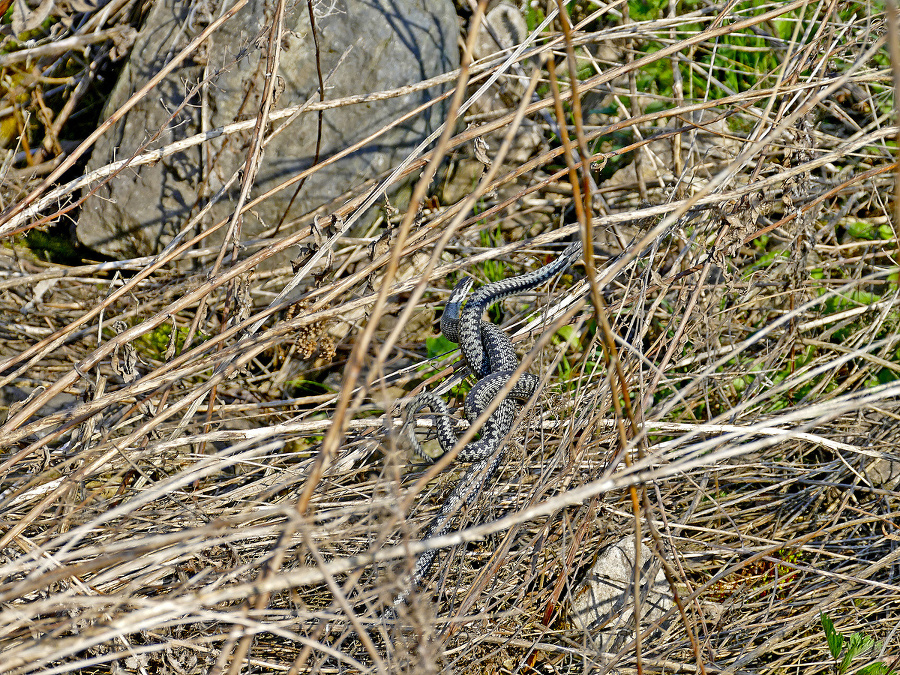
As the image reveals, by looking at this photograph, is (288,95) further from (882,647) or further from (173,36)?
(882,647)

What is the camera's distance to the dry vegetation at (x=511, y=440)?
96.7 inches

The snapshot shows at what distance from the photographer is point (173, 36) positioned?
512 cm

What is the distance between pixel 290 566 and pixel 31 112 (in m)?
4.49

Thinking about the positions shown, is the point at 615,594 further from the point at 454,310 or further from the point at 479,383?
the point at 454,310

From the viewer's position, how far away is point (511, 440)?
3.54 metres

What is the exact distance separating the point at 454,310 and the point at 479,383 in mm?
950

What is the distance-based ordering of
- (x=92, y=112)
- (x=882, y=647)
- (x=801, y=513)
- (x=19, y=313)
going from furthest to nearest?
(x=92, y=112) < (x=19, y=313) < (x=801, y=513) < (x=882, y=647)

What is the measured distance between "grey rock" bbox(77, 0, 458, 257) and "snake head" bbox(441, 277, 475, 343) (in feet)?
4.00

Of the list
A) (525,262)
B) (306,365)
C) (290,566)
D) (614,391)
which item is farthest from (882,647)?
(306,365)

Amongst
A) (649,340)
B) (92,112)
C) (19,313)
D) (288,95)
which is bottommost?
(649,340)

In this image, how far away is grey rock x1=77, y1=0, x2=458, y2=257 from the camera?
495cm

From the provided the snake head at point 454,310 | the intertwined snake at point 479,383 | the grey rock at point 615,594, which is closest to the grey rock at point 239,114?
the snake head at point 454,310

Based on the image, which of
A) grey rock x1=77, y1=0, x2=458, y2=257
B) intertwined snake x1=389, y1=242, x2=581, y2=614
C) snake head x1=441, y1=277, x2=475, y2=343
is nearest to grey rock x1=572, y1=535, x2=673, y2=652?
intertwined snake x1=389, y1=242, x2=581, y2=614

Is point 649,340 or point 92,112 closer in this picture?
point 649,340
